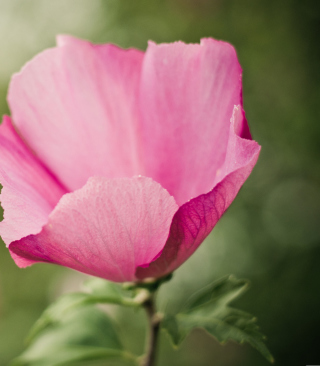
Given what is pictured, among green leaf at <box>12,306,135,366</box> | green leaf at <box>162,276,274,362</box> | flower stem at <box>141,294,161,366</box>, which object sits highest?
green leaf at <box>162,276,274,362</box>

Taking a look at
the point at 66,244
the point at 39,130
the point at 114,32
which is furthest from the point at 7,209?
the point at 114,32

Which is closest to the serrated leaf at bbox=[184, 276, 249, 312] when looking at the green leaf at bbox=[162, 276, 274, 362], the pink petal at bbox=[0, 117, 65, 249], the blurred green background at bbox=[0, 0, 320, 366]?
the green leaf at bbox=[162, 276, 274, 362]

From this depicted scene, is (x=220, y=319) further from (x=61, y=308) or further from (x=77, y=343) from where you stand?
(x=77, y=343)

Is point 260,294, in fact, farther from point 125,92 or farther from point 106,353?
point 125,92

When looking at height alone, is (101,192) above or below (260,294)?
above

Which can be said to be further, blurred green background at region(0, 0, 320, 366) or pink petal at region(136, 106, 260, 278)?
blurred green background at region(0, 0, 320, 366)

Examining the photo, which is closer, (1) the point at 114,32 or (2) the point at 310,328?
(2) the point at 310,328

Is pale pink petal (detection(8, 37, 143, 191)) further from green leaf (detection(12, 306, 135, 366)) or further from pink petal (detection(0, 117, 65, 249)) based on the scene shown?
green leaf (detection(12, 306, 135, 366))
